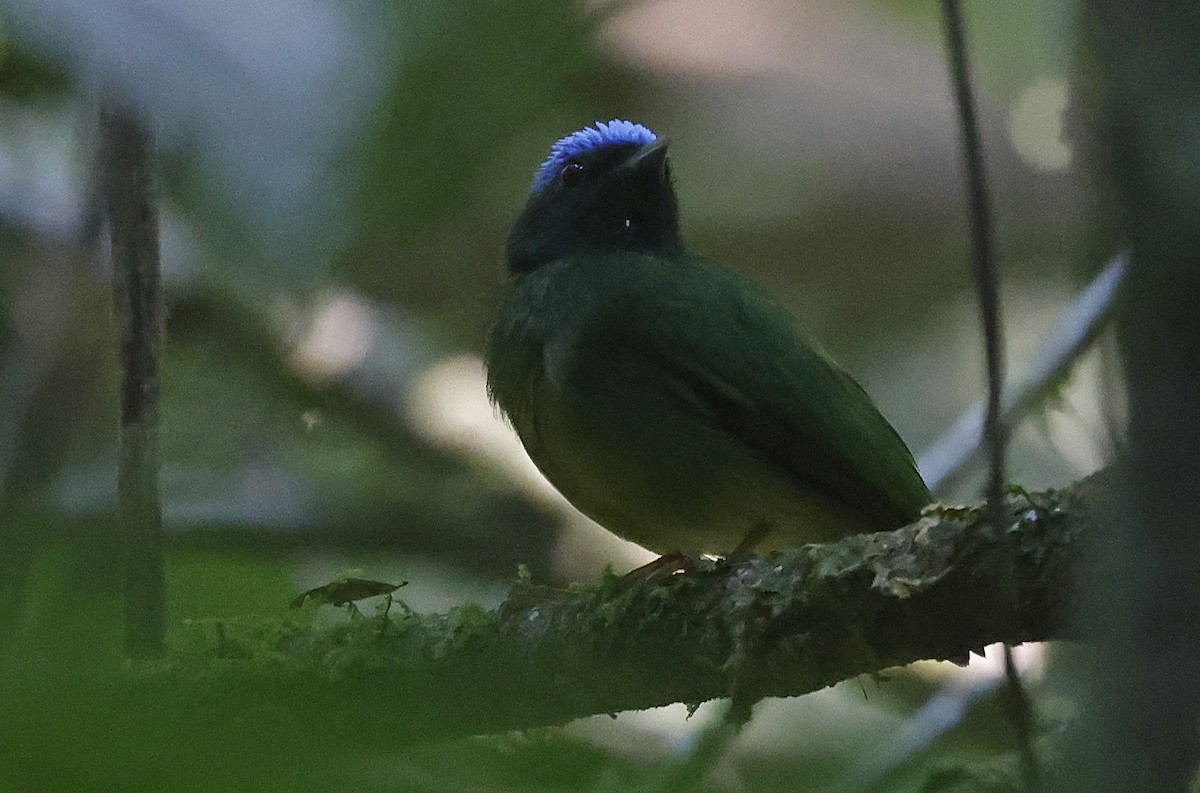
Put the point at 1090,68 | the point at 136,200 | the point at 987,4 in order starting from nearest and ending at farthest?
the point at 1090,68 < the point at 136,200 < the point at 987,4

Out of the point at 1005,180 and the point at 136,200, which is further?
the point at 1005,180

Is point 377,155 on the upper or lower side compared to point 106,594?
upper

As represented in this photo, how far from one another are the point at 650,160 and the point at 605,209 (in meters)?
0.20

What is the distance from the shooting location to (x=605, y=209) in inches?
178

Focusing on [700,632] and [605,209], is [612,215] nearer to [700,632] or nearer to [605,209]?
[605,209]

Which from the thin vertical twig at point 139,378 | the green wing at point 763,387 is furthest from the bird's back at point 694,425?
the thin vertical twig at point 139,378

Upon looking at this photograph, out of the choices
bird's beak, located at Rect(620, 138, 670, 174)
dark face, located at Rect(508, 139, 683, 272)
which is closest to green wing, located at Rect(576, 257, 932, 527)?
dark face, located at Rect(508, 139, 683, 272)

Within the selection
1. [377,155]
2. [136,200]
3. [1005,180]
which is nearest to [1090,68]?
[377,155]

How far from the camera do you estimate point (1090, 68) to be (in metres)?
1.02

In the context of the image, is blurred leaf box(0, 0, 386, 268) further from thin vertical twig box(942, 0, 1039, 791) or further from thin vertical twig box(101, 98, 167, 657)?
thin vertical twig box(101, 98, 167, 657)

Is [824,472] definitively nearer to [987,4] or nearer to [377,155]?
[377,155]

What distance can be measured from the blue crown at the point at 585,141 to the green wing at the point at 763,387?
993 mm

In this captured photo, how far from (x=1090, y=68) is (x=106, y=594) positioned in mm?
767

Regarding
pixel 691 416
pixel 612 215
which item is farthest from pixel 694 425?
pixel 612 215
